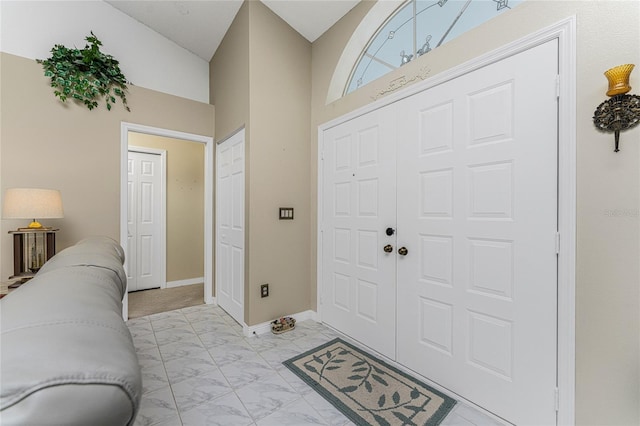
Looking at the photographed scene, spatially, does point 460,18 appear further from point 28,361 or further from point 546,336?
point 28,361

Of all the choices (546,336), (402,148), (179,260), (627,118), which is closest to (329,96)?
(402,148)

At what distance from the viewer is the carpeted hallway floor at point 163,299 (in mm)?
3234

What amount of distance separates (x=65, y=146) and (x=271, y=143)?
76.7 inches

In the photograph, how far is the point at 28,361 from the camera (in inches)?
13.6

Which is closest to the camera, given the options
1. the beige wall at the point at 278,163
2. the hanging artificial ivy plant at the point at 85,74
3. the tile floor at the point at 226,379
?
the tile floor at the point at 226,379

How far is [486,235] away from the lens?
1.57 m

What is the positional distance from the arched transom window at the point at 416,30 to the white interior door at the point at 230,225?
1389 mm

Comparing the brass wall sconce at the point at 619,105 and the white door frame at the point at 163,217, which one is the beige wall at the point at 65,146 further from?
the brass wall sconce at the point at 619,105

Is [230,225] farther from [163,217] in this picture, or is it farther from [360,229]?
[163,217]

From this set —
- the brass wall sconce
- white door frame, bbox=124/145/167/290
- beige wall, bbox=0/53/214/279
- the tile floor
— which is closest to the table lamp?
beige wall, bbox=0/53/214/279

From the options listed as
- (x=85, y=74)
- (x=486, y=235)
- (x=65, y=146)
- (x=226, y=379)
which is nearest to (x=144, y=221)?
(x=65, y=146)

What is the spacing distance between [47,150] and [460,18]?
3597mm

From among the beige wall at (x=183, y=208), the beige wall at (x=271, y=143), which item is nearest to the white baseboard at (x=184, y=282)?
the beige wall at (x=183, y=208)

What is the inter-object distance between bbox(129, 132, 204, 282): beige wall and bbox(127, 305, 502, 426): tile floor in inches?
59.9
